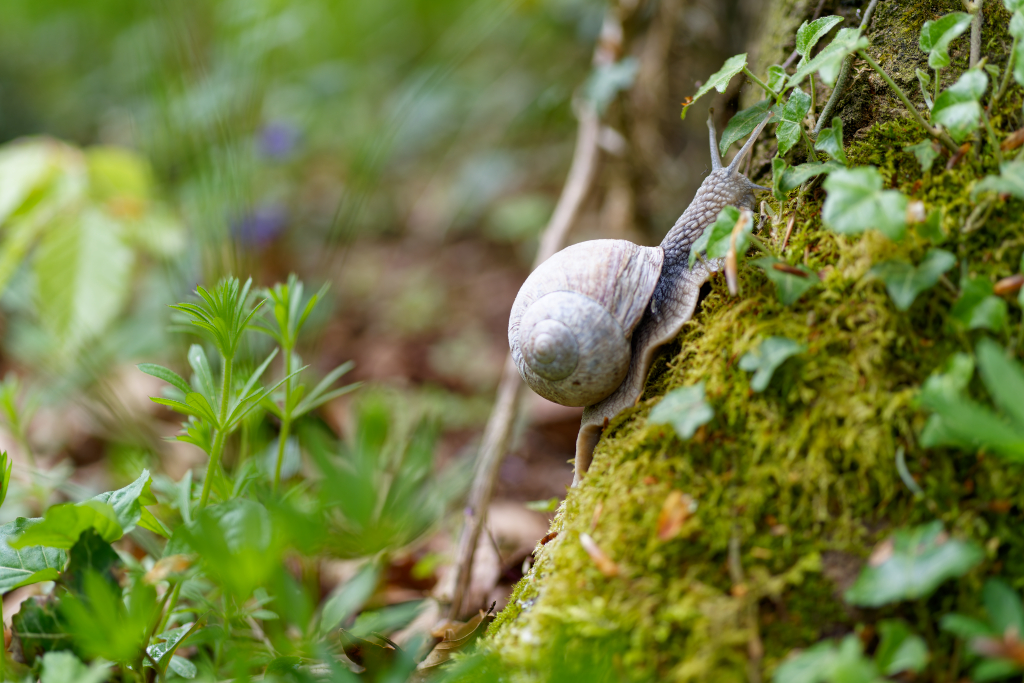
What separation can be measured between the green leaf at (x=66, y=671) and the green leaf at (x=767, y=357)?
1.29 meters

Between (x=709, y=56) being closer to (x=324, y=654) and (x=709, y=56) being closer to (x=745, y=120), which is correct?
(x=745, y=120)

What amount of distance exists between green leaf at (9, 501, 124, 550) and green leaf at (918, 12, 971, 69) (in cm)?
181

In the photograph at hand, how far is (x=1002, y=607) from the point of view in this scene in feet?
3.33

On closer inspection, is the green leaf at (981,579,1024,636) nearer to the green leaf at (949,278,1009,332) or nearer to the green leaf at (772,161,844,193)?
the green leaf at (949,278,1009,332)

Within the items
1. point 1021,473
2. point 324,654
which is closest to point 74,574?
point 324,654

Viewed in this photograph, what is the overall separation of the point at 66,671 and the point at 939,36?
6.59ft

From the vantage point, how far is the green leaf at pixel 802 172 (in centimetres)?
140

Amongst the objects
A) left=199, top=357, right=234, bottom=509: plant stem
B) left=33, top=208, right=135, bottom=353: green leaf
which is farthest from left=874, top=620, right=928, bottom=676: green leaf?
left=33, top=208, right=135, bottom=353: green leaf

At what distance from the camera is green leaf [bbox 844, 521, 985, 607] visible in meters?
1.02

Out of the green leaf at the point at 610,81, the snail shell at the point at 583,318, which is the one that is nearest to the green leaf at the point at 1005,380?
the snail shell at the point at 583,318

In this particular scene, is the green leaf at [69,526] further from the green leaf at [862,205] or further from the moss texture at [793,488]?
the green leaf at [862,205]

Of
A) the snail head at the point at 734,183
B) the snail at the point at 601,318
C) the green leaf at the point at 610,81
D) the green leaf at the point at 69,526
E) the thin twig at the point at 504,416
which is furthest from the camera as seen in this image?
the green leaf at the point at 610,81

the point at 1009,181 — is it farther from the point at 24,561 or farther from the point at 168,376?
the point at 24,561

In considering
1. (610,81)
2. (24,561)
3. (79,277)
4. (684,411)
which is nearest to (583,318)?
(684,411)
